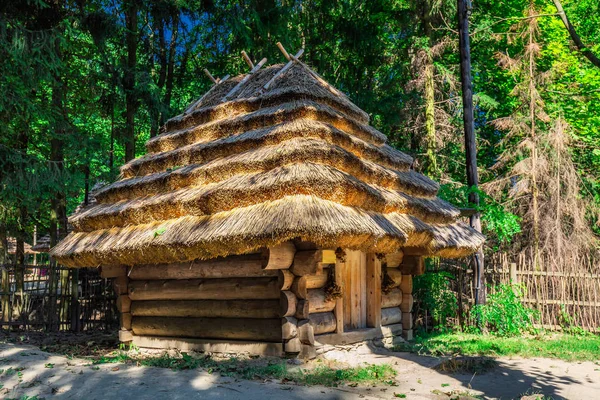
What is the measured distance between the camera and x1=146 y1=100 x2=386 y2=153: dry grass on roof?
31.1 feet

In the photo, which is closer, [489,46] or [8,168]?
[8,168]

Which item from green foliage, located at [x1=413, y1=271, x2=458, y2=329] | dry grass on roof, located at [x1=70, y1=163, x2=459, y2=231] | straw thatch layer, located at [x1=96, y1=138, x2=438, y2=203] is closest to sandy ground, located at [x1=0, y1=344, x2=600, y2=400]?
dry grass on roof, located at [x1=70, y1=163, x2=459, y2=231]

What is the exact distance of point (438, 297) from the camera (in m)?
13.4

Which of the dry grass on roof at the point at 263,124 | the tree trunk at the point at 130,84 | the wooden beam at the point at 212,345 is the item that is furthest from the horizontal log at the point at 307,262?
the tree trunk at the point at 130,84

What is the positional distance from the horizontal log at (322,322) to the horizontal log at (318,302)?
8 centimetres

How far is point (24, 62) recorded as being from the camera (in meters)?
11.6

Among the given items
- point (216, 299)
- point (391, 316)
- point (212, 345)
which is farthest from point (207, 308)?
point (391, 316)

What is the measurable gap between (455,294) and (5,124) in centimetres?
1220

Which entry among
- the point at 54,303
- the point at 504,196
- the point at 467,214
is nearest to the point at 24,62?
the point at 54,303

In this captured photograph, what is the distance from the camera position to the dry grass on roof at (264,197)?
7.69 metres

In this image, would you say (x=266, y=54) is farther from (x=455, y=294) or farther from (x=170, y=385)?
(x=170, y=385)

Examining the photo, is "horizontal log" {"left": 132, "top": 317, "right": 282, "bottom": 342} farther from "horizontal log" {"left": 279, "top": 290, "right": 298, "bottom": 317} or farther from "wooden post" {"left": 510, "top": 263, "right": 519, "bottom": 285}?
"wooden post" {"left": 510, "top": 263, "right": 519, "bottom": 285}

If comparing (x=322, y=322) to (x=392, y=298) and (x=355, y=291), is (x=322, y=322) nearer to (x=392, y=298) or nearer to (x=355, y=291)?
(x=355, y=291)

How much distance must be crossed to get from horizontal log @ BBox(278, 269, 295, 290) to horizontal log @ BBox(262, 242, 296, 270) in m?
0.10
